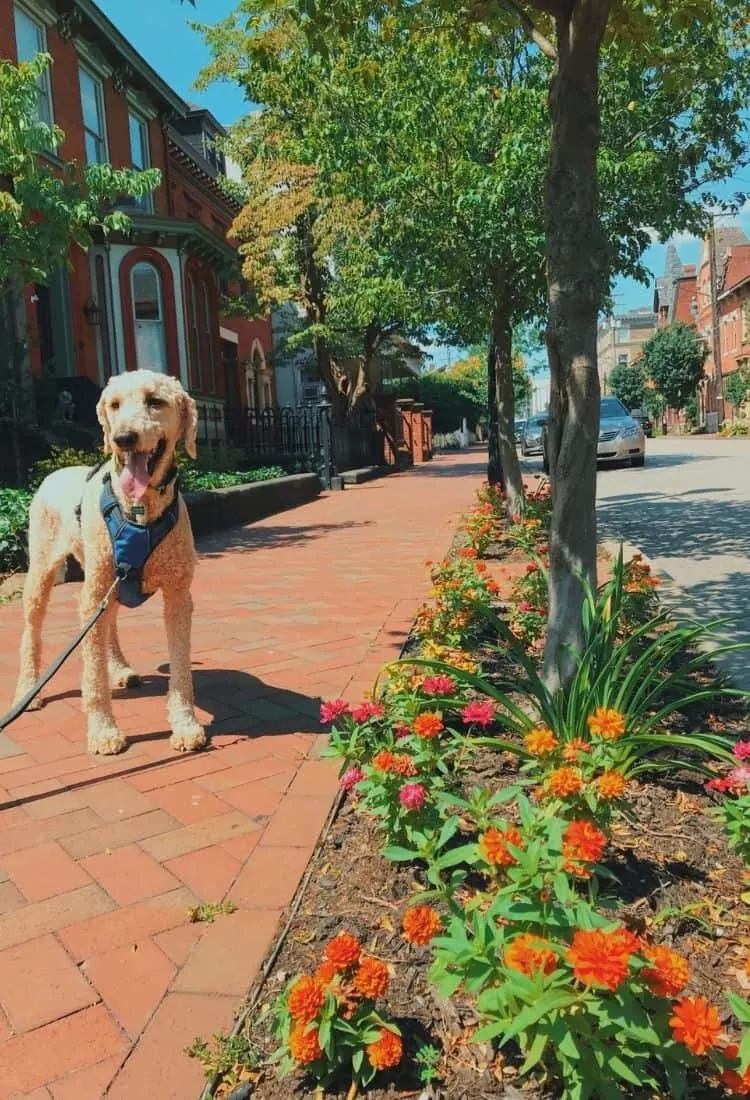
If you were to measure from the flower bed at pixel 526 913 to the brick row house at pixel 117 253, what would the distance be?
38.8ft

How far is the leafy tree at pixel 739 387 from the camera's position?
41.2 metres

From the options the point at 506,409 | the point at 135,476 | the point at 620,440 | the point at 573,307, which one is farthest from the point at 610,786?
the point at 620,440

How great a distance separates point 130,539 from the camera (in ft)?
10.5

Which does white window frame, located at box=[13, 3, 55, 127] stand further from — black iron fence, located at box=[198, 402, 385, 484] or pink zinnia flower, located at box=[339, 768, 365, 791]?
pink zinnia flower, located at box=[339, 768, 365, 791]

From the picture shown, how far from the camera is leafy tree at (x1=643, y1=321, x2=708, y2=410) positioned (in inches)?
2073

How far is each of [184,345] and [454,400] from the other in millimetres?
37112

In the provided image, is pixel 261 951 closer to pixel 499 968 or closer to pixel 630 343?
pixel 499 968

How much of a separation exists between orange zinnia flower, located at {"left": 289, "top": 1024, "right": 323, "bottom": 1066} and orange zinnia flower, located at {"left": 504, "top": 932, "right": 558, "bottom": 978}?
0.40m

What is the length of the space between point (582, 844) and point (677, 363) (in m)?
55.8

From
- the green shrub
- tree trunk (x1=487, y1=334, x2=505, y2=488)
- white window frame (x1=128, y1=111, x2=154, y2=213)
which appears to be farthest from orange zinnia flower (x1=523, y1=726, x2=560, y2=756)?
white window frame (x1=128, y1=111, x2=154, y2=213)

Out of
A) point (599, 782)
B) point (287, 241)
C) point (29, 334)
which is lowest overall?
point (599, 782)

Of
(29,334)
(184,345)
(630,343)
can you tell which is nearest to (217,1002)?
(29,334)

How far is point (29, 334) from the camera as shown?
13680mm

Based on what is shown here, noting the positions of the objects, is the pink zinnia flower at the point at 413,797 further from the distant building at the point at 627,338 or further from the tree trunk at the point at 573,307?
the distant building at the point at 627,338
